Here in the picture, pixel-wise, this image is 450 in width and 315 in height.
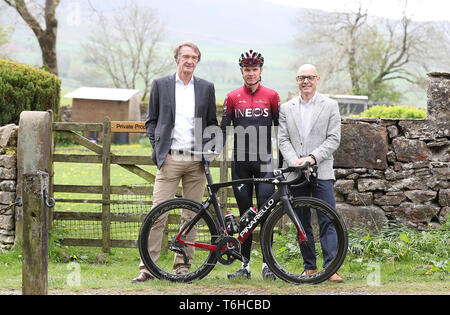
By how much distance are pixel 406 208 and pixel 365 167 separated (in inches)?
27.9

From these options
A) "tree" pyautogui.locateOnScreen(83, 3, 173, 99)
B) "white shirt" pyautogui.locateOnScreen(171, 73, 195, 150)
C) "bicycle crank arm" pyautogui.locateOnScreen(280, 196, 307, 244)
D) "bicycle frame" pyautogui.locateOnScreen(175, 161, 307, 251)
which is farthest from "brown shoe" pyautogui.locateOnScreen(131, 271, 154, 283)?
"tree" pyautogui.locateOnScreen(83, 3, 173, 99)

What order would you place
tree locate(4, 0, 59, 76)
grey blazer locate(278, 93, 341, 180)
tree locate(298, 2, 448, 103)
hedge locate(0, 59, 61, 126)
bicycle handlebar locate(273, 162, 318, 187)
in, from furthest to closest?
tree locate(298, 2, 448, 103) < tree locate(4, 0, 59, 76) < hedge locate(0, 59, 61, 126) < grey blazer locate(278, 93, 341, 180) < bicycle handlebar locate(273, 162, 318, 187)

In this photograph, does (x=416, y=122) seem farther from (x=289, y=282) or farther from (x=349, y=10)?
(x=349, y=10)

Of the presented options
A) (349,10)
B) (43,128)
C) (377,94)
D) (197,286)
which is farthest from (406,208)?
(349,10)

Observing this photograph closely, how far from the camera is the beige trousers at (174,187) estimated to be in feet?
19.2

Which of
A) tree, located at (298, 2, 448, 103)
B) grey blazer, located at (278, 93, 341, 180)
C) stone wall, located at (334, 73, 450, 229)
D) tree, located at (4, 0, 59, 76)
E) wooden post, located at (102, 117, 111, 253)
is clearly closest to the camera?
grey blazer, located at (278, 93, 341, 180)

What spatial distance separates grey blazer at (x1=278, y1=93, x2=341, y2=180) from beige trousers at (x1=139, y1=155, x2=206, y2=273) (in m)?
0.87

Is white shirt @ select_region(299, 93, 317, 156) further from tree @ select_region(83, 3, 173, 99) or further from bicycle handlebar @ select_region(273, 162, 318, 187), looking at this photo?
tree @ select_region(83, 3, 173, 99)

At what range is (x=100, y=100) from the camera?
1113 inches

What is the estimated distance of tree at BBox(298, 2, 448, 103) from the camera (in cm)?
3669

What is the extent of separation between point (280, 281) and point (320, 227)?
63 centimetres

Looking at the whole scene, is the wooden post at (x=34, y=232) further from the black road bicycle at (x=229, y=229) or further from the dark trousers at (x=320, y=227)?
the dark trousers at (x=320, y=227)

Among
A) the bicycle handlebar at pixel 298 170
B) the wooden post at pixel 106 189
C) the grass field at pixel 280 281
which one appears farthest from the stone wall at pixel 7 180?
the bicycle handlebar at pixel 298 170

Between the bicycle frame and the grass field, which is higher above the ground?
the bicycle frame
